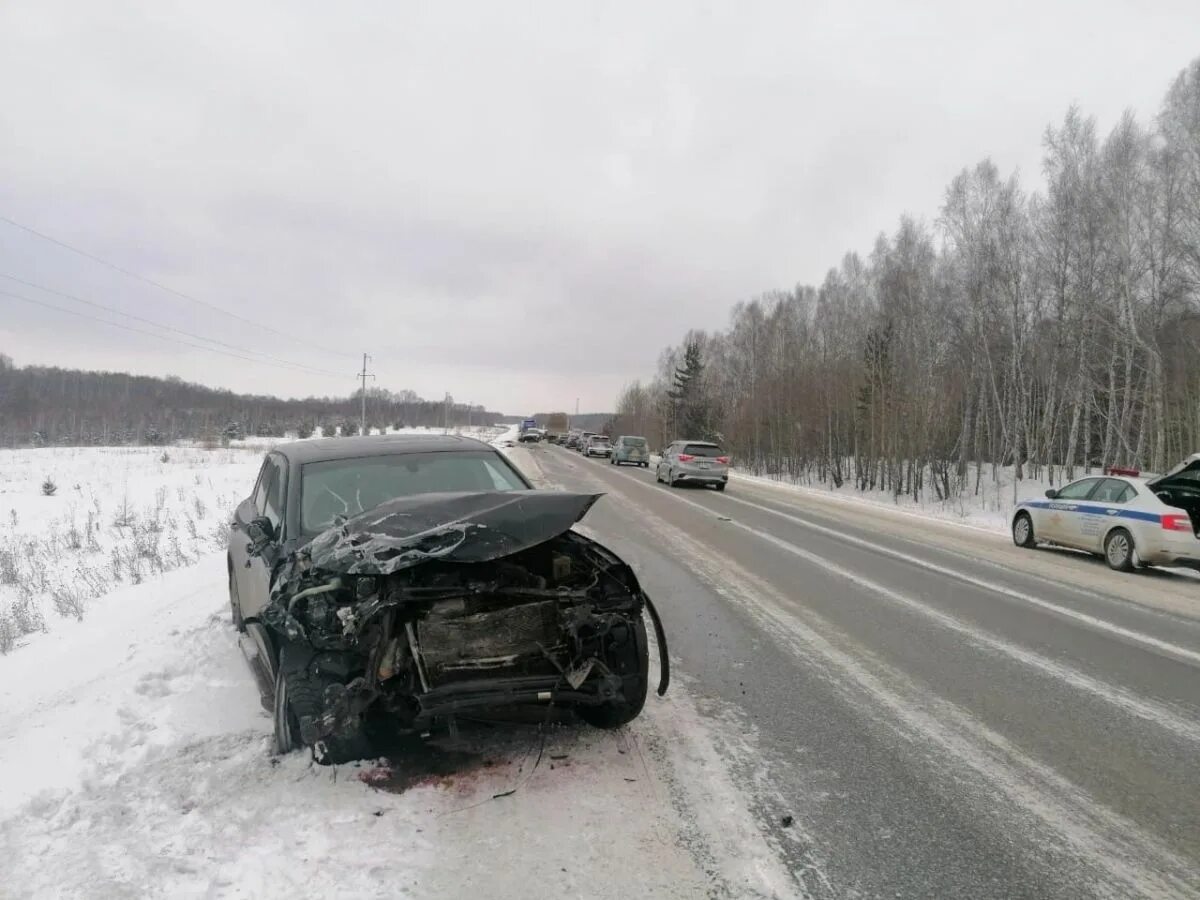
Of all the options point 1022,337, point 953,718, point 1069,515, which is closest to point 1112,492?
point 1069,515

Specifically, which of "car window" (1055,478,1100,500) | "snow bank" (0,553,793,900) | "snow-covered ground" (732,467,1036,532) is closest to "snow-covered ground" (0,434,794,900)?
"snow bank" (0,553,793,900)

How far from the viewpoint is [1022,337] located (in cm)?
3042

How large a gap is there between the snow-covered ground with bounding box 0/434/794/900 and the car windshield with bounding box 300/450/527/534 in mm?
1252

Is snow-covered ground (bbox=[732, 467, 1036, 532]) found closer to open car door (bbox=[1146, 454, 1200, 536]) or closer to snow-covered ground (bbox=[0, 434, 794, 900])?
open car door (bbox=[1146, 454, 1200, 536])

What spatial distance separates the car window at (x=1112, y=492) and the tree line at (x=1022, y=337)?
1720 centimetres

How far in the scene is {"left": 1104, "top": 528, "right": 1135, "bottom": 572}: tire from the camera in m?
10.1

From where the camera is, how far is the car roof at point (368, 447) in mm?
4918

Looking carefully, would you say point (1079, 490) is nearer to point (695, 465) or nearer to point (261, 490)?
point (261, 490)

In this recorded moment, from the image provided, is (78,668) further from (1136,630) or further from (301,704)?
(1136,630)

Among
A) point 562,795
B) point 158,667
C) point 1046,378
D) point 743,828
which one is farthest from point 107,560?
point 1046,378

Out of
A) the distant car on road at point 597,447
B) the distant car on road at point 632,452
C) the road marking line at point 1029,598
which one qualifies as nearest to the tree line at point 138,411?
the distant car on road at point 597,447

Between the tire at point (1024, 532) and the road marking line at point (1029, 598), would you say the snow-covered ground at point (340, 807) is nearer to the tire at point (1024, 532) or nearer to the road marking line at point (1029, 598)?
the road marking line at point (1029, 598)

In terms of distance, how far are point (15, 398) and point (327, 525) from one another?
114 metres

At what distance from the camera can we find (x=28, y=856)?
271 cm
